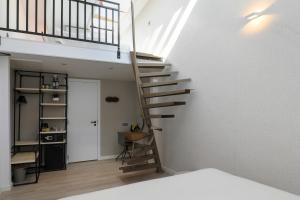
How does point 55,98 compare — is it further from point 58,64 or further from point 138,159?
point 138,159

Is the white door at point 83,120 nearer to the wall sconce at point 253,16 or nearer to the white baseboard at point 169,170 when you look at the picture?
the white baseboard at point 169,170

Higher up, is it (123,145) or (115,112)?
(115,112)

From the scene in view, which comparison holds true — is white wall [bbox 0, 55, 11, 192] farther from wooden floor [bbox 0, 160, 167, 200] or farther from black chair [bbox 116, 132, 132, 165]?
black chair [bbox 116, 132, 132, 165]

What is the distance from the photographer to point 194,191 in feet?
4.92

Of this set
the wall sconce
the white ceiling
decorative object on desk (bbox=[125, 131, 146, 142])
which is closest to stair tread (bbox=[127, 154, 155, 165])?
decorative object on desk (bbox=[125, 131, 146, 142])

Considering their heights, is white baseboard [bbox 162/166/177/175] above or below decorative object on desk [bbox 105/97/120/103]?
below

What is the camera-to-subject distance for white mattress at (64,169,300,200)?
1399 millimetres

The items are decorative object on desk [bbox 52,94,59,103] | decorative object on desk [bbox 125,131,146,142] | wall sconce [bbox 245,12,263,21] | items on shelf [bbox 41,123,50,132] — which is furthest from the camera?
decorative object on desk [bbox 52,94,59,103]

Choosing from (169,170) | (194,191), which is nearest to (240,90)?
(194,191)

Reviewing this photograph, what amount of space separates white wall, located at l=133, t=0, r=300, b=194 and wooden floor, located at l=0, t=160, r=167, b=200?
98cm

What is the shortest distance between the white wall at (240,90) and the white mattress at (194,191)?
0.69m

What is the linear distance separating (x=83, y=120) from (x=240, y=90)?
3810mm

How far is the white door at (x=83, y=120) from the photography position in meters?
4.88

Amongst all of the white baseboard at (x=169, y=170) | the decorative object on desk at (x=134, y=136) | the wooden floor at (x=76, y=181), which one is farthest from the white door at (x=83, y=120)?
the white baseboard at (x=169, y=170)
